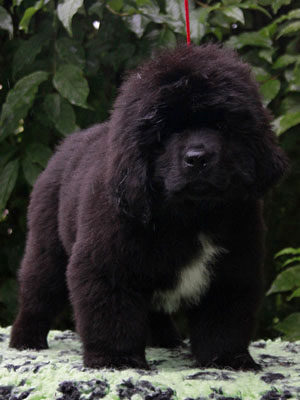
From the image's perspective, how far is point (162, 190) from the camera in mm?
2578

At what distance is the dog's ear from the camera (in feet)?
8.48

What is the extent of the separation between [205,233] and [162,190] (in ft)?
0.89

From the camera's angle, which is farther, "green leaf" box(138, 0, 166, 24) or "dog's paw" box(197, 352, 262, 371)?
"green leaf" box(138, 0, 166, 24)

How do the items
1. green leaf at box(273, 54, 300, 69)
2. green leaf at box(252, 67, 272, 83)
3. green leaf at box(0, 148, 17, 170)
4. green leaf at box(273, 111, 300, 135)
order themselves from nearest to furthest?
green leaf at box(273, 111, 300, 135)
green leaf at box(273, 54, 300, 69)
green leaf at box(252, 67, 272, 83)
green leaf at box(0, 148, 17, 170)

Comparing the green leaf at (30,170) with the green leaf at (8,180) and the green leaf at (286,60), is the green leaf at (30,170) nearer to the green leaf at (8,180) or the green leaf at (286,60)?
the green leaf at (8,180)

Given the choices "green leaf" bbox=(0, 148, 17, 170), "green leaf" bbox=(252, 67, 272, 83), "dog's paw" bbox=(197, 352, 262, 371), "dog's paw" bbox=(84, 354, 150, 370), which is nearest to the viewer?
"dog's paw" bbox=(84, 354, 150, 370)

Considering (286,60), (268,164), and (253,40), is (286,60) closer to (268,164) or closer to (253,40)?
(253,40)

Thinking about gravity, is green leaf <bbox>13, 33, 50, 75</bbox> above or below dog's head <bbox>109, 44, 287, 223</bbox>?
above

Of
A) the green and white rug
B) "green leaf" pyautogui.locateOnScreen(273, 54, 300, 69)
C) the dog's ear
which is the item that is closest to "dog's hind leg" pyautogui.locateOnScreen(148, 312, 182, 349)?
the green and white rug

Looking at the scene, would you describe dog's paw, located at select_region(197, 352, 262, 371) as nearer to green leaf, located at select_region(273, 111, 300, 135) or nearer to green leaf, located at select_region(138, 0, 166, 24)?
green leaf, located at select_region(273, 111, 300, 135)

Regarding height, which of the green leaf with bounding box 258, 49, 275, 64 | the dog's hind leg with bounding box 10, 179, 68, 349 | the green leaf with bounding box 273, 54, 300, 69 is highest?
the green leaf with bounding box 258, 49, 275, 64

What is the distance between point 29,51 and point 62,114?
1.46 ft

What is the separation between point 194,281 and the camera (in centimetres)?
276

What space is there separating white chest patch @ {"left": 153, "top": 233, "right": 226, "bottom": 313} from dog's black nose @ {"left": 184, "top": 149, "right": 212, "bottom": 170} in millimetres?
397
